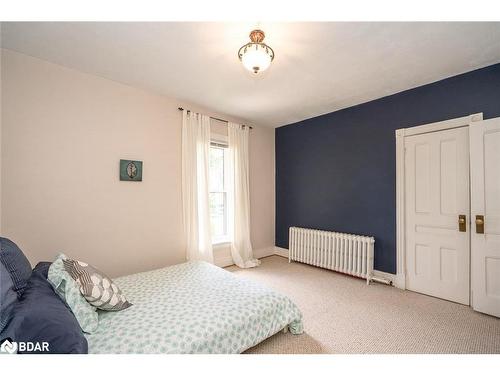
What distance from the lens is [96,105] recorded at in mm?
2605

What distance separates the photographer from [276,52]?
7.02 ft

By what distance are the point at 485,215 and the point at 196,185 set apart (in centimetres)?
346

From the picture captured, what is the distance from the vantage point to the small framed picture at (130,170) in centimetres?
279

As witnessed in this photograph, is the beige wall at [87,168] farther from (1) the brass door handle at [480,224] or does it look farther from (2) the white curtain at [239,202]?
(1) the brass door handle at [480,224]

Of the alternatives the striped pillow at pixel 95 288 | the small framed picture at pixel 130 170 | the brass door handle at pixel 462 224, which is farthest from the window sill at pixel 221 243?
the brass door handle at pixel 462 224

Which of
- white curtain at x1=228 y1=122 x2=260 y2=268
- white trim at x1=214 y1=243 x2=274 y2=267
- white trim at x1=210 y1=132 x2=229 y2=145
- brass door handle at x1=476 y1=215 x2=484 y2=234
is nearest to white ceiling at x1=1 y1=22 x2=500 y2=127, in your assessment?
white trim at x1=210 y1=132 x2=229 y2=145

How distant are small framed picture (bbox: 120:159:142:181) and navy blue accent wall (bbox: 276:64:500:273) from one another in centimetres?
270

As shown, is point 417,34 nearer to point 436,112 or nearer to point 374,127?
point 436,112

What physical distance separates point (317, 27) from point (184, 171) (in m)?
2.39

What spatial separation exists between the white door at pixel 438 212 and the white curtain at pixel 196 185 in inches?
111

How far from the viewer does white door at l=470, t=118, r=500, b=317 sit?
2.28 meters

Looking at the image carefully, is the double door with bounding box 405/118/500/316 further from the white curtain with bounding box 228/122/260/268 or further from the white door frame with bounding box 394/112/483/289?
the white curtain with bounding box 228/122/260/268

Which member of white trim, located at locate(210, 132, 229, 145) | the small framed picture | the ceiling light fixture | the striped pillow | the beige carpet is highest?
the ceiling light fixture
